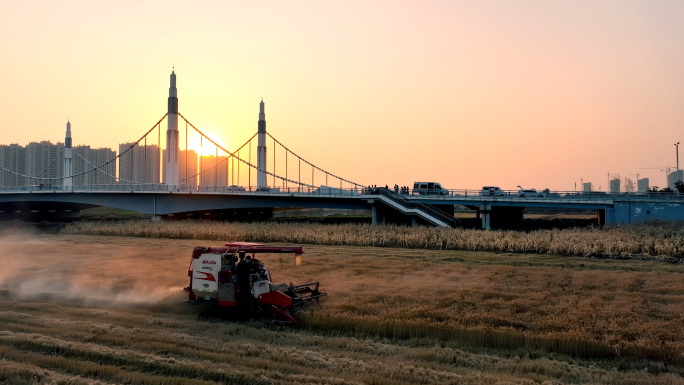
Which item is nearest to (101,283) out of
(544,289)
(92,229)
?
(544,289)

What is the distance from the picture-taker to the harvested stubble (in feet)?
109

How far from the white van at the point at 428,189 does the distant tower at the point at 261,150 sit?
102 ft

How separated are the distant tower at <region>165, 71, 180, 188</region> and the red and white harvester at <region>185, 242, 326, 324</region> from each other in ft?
191

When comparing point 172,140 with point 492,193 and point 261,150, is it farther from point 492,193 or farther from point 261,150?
point 492,193

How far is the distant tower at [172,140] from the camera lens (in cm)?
7375

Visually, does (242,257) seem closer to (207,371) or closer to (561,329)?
(207,371)

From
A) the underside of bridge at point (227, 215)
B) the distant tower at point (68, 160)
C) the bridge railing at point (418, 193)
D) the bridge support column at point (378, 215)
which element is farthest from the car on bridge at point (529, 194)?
the distant tower at point (68, 160)

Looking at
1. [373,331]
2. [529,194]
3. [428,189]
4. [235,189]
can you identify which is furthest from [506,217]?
[373,331]

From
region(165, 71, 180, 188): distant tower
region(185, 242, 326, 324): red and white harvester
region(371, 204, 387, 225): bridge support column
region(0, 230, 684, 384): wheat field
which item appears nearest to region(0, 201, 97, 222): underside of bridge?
region(165, 71, 180, 188): distant tower

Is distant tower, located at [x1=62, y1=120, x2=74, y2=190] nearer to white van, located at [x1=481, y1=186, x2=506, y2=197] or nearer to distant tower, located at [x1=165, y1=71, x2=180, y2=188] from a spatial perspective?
distant tower, located at [x1=165, y1=71, x2=180, y2=188]

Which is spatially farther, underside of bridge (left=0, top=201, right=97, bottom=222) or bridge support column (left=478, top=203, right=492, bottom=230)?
underside of bridge (left=0, top=201, right=97, bottom=222)

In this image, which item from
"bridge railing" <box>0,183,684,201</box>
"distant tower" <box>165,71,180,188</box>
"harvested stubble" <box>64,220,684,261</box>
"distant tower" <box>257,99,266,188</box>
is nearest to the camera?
"harvested stubble" <box>64,220,684,261</box>

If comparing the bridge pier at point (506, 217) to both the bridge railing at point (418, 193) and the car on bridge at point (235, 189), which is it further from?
the car on bridge at point (235, 189)

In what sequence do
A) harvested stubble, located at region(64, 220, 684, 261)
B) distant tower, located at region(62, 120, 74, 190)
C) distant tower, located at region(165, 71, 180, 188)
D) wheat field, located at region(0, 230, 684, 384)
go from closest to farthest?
wheat field, located at region(0, 230, 684, 384) < harvested stubble, located at region(64, 220, 684, 261) < distant tower, located at region(165, 71, 180, 188) < distant tower, located at region(62, 120, 74, 190)
